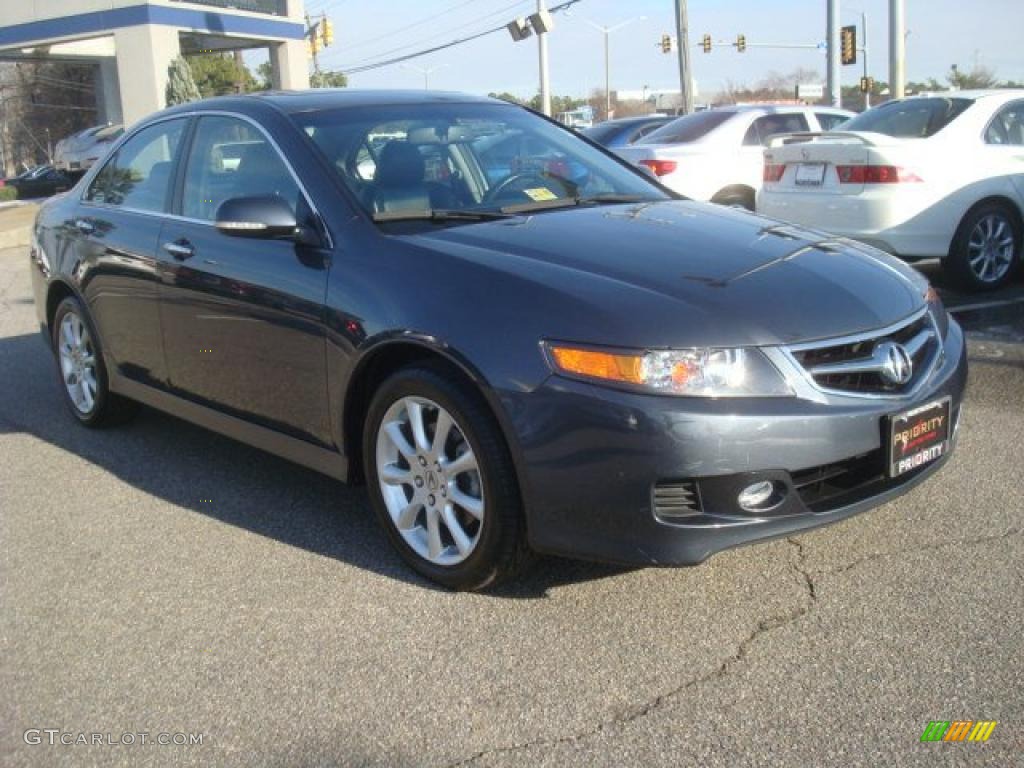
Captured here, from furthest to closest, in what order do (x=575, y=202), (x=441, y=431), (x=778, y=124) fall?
(x=778, y=124) → (x=575, y=202) → (x=441, y=431)

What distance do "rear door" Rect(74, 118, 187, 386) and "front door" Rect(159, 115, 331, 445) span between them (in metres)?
0.16

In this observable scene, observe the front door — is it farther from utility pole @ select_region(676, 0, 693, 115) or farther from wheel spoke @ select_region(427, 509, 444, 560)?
utility pole @ select_region(676, 0, 693, 115)

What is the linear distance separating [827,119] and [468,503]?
10.5 m

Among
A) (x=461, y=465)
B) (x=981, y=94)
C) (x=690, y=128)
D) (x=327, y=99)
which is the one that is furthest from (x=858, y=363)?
(x=690, y=128)

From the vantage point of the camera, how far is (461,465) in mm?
3447

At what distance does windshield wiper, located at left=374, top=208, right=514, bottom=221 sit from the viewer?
392 cm

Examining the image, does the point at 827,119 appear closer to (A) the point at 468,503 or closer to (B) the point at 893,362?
(B) the point at 893,362

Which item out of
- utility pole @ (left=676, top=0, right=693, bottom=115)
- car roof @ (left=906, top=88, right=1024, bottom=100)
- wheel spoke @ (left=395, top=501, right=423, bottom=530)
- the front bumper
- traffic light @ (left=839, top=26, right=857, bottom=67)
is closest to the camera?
the front bumper

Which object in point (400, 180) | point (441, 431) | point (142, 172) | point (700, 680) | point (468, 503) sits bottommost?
point (700, 680)

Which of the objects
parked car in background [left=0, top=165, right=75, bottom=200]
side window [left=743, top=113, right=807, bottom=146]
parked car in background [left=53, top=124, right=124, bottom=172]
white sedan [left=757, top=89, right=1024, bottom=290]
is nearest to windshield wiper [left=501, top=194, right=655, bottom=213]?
white sedan [left=757, top=89, right=1024, bottom=290]

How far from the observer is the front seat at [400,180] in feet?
13.1

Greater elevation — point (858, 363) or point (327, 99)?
point (327, 99)

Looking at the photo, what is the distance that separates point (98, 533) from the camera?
431cm

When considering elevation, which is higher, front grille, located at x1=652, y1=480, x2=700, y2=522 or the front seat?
the front seat
